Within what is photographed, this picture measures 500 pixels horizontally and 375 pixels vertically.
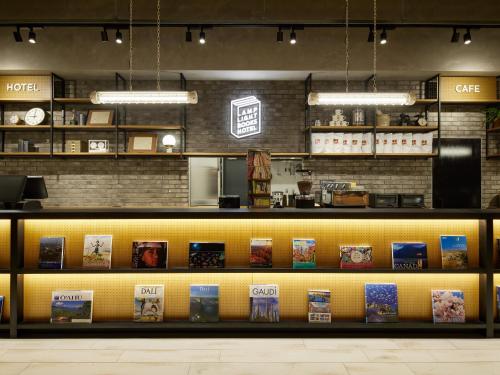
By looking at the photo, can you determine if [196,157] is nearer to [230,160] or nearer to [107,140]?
[230,160]

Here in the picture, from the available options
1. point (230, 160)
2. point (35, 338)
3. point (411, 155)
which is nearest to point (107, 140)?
point (230, 160)

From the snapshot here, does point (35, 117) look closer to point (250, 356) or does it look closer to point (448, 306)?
point (250, 356)

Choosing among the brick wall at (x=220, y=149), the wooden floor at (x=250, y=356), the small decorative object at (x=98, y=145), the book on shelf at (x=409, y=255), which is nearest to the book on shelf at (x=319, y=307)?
the wooden floor at (x=250, y=356)

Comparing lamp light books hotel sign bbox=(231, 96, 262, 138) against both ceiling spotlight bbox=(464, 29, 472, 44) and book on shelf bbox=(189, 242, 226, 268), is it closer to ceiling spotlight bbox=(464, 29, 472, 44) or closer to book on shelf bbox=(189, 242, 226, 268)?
ceiling spotlight bbox=(464, 29, 472, 44)

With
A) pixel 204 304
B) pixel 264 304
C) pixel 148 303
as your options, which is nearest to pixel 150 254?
pixel 148 303

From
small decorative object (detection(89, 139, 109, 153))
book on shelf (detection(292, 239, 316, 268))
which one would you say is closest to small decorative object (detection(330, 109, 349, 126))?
book on shelf (detection(292, 239, 316, 268))

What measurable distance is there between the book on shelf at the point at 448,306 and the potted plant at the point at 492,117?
4029 millimetres

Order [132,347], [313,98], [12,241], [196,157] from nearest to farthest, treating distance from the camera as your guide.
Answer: [132,347], [12,241], [313,98], [196,157]

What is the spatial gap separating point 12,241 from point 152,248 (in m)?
1.30

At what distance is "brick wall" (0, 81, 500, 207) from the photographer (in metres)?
7.02

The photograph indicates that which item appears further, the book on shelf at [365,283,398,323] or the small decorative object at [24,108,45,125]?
the small decorative object at [24,108,45,125]

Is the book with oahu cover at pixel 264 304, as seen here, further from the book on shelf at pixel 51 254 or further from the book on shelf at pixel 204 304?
the book on shelf at pixel 51 254

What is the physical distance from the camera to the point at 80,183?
7.02m

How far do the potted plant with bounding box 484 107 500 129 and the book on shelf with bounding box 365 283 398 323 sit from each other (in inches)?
171
